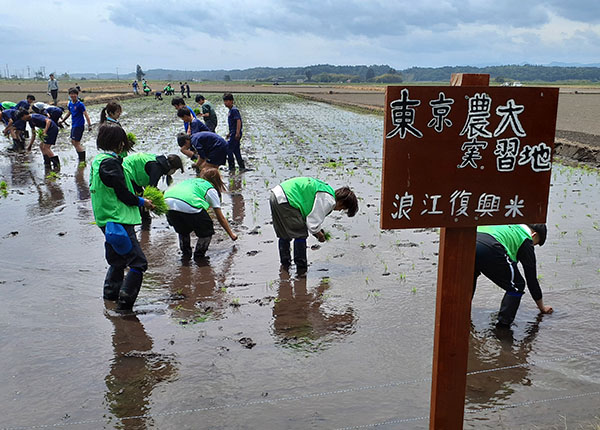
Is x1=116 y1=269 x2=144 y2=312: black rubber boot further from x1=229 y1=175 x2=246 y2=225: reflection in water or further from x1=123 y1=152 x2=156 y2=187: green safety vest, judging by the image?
x1=229 y1=175 x2=246 y2=225: reflection in water

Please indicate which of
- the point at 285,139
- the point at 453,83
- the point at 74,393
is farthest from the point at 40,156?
the point at 453,83

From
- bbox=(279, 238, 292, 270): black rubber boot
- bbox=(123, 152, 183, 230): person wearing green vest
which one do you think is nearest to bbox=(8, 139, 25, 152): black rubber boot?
bbox=(123, 152, 183, 230): person wearing green vest

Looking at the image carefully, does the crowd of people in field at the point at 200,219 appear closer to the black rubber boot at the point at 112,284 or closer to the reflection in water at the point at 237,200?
the black rubber boot at the point at 112,284

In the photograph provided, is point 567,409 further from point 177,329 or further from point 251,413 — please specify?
point 177,329

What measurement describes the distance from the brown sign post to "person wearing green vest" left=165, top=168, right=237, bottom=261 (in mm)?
3774

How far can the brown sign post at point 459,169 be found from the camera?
2537 mm

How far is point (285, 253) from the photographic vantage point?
6043 millimetres

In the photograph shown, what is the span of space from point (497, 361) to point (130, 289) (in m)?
3.16

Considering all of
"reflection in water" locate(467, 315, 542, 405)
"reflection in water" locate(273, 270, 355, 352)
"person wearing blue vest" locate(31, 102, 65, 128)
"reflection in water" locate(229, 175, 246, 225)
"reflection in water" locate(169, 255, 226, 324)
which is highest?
"person wearing blue vest" locate(31, 102, 65, 128)

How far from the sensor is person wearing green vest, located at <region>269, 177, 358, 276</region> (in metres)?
5.50

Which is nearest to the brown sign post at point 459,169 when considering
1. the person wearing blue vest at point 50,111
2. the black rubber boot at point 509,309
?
the black rubber boot at point 509,309

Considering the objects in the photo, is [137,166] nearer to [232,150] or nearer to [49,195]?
[49,195]

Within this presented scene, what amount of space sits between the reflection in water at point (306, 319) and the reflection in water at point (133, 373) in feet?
3.39

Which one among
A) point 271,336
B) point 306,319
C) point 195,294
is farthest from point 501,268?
point 195,294
